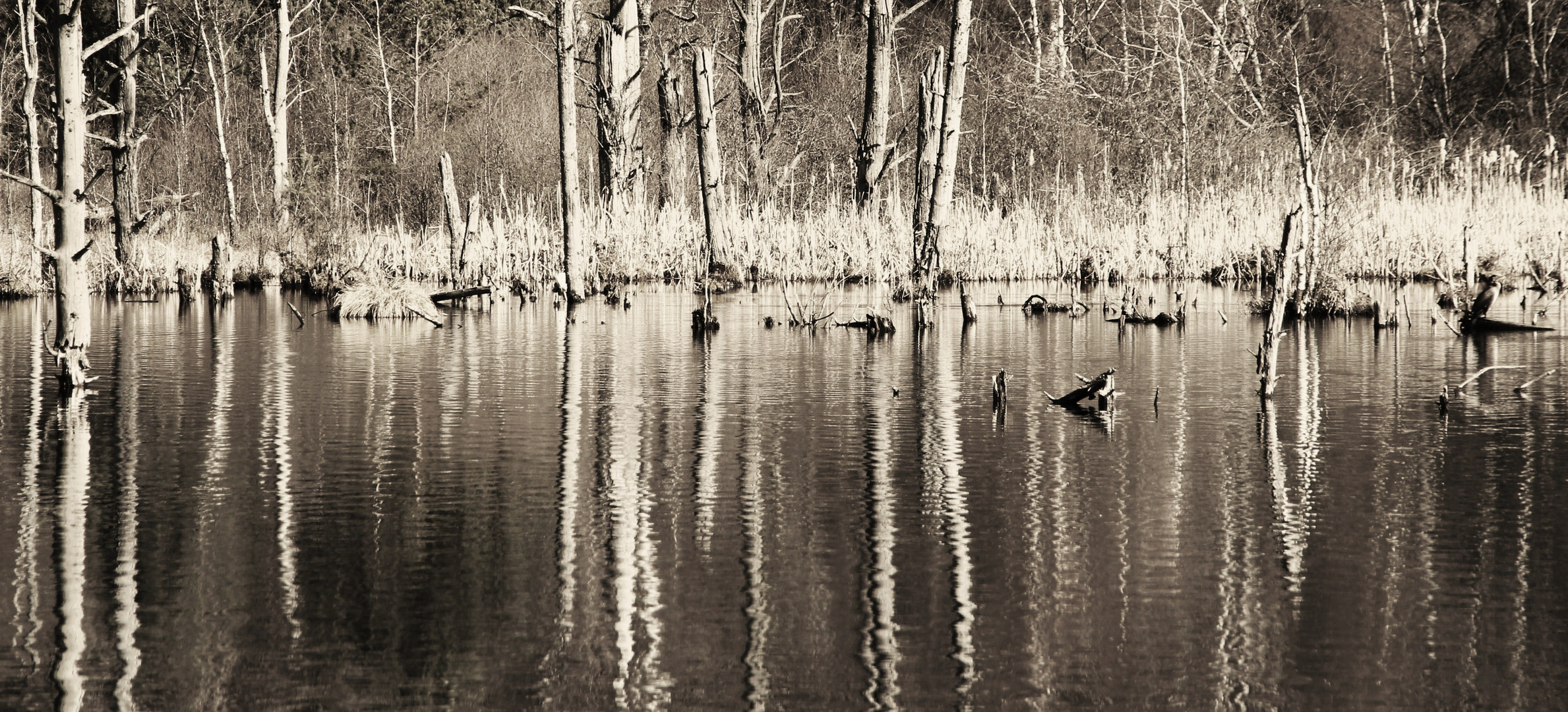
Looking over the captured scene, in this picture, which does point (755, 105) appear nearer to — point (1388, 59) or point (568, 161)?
point (568, 161)

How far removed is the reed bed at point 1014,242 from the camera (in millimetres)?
18688

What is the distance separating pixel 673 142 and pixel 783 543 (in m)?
19.2

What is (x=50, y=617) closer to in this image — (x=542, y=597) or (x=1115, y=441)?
(x=542, y=597)

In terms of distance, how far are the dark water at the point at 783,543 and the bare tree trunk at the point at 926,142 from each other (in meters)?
6.58

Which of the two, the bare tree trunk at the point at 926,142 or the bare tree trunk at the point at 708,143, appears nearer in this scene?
the bare tree trunk at the point at 926,142

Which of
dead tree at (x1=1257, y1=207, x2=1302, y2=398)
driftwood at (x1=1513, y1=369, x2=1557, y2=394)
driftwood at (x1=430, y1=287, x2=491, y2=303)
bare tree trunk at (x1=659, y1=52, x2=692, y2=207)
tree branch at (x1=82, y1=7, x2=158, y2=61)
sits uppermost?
bare tree trunk at (x1=659, y1=52, x2=692, y2=207)

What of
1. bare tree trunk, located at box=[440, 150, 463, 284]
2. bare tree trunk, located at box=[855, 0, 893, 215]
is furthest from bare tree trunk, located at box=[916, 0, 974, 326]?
bare tree trunk, located at box=[855, 0, 893, 215]

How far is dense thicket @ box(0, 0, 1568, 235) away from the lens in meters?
28.2

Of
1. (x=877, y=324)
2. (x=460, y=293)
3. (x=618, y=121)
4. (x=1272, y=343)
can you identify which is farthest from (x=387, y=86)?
(x=1272, y=343)

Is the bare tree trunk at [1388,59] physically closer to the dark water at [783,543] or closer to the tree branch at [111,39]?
the dark water at [783,543]

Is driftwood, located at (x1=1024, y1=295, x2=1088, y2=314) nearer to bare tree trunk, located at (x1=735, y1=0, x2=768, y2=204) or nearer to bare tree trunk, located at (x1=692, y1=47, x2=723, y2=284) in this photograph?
bare tree trunk, located at (x1=692, y1=47, x2=723, y2=284)

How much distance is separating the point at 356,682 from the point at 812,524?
222 centimetres

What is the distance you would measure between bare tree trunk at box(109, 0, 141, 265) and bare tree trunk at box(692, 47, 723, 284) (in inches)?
287

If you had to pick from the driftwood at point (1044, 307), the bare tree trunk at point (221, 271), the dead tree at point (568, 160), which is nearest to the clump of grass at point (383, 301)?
the dead tree at point (568, 160)
